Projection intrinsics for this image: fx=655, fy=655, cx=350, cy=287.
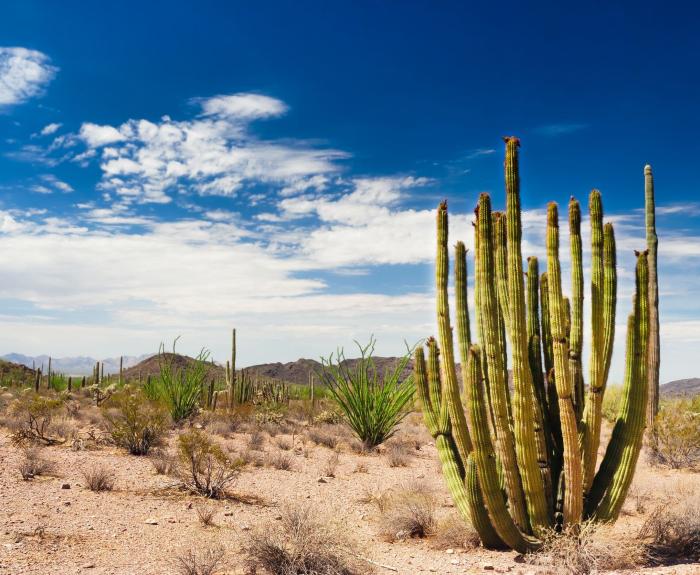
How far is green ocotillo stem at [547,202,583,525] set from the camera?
6.59m

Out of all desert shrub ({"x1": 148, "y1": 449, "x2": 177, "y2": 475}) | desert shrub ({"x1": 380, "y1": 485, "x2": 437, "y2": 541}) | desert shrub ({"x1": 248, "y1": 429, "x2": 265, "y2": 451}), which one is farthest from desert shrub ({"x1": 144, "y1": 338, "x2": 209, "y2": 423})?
desert shrub ({"x1": 380, "y1": 485, "x2": 437, "y2": 541})

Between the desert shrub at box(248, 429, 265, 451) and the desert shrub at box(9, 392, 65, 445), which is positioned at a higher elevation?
the desert shrub at box(9, 392, 65, 445)

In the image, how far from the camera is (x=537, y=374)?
24.3ft

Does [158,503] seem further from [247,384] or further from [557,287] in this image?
[247,384]

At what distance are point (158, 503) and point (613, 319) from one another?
263 inches

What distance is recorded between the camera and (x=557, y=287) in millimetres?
6730

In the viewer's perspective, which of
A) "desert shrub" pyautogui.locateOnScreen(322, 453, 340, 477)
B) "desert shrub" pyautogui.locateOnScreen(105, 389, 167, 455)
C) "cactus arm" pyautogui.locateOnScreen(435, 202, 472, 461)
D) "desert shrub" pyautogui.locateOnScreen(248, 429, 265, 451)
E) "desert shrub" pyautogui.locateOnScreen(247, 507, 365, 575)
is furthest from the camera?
"desert shrub" pyautogui.locateOnScreen(248, 429, 265, 451)

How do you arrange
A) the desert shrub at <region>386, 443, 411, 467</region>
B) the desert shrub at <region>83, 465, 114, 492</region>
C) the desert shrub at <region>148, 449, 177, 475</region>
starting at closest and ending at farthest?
1. the desert shrub at <region>83, 465, 114, 492</region>
2. the desert shrub at <region>148, 449, 177, 475</region>
3. the desert shrub at <region>386, 443, 411, 467</region>

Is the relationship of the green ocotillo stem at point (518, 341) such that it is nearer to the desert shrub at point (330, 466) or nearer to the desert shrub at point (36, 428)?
the desert shrub at point (330, 466)

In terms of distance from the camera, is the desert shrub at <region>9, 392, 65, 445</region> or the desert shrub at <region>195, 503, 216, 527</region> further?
the desert shrub at <region>9, 392, 65, 445</region>

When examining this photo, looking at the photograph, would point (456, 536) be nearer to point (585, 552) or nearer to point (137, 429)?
point (585, 552)

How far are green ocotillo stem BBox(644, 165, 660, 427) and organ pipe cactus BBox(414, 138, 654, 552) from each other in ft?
32.0

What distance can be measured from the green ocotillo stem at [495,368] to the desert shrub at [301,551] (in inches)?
70.8

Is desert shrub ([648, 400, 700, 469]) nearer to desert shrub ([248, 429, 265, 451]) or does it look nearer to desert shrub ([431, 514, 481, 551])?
desert shrub ([431, 514, 481, 551])
